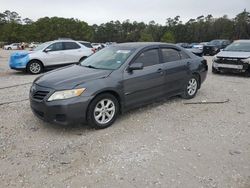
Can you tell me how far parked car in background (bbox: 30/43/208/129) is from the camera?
454 cm

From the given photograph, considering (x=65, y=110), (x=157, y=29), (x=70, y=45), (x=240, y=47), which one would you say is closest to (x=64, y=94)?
(x=65, y=110)

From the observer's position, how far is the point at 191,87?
6.92 metres

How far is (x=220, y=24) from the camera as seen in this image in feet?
249

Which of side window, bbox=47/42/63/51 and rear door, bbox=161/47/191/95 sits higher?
side window, bbox=47/42/63/51

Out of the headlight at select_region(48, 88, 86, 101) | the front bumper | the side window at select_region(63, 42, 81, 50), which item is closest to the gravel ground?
the front bumper

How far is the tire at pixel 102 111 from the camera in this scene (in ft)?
15.4

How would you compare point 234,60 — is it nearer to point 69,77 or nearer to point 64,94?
point 69,77

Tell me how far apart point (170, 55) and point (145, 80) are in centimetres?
120

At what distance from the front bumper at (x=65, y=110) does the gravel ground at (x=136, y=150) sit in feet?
0.98

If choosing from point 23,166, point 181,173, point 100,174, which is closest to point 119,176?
point 100,174

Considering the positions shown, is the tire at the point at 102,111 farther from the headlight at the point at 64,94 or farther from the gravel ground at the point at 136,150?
the headlight at the point at 64,94

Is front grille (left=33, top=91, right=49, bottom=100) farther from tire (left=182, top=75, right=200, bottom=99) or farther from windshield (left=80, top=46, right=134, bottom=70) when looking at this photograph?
tire (left=182, top=75, right=200, bottom=99)

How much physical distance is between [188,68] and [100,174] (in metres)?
4.04

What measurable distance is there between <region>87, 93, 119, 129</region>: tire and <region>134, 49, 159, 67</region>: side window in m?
1.06
